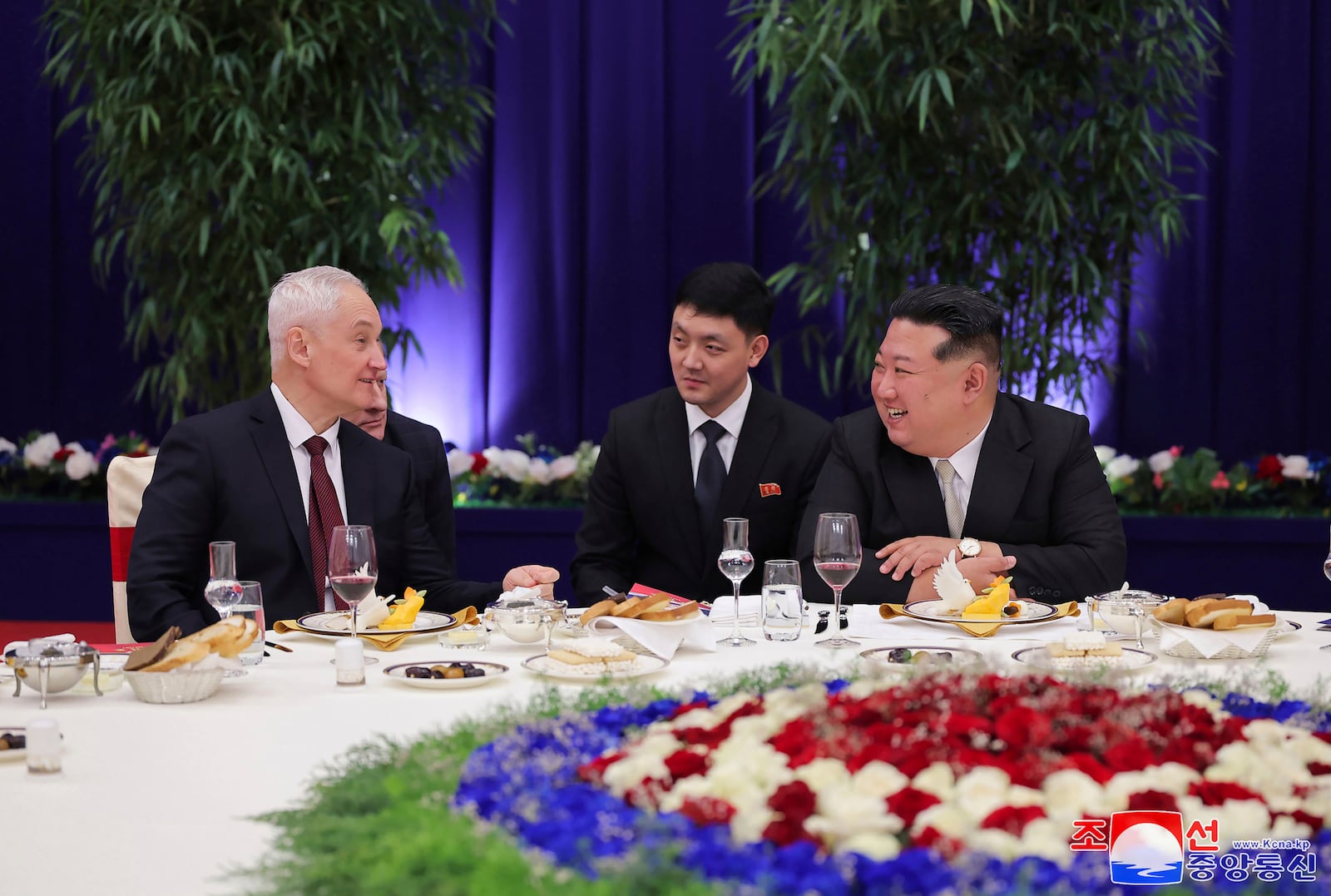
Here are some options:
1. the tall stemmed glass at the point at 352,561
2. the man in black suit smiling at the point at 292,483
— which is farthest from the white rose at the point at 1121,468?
the tall stemmed glass at the point at 352,561

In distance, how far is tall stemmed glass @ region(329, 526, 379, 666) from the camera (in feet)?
7.22

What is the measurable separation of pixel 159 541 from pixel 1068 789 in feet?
6.87

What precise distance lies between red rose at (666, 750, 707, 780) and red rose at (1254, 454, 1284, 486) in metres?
4.58

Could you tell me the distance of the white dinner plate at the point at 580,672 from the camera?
2.00m

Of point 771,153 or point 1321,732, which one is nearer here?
point 1321,732

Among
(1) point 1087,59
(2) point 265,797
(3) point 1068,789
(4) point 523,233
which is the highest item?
(1) point 1087,59

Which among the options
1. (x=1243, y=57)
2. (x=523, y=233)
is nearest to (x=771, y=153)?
(x=523, y=233)

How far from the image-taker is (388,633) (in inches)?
90.2

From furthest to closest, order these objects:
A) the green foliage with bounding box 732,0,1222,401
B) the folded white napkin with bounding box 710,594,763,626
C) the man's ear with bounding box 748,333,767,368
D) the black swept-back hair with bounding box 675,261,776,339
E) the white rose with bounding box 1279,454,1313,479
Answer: the white rose with bounding box 1279,454,1313,479 → the green foliage with bounding box 732,0,1222,401 → the man's ear with bounding box 748,333,767,368 → the black swept-back hair with bounding box 675,261,776,339 → the folded white napkin with bounding box 710,594,763,626

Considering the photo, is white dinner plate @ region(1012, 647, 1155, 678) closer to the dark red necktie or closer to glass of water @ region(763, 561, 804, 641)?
glass of water @ region(763, 561, 804, 641)

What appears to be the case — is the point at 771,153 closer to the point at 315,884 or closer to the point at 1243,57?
the point at 1243,57

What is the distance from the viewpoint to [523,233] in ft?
20.6

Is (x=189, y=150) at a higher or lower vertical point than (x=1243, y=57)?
lower

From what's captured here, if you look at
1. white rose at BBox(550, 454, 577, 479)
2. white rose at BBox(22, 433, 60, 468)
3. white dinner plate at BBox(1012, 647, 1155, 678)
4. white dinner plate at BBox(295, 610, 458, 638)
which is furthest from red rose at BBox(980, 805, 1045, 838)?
white rose at BBox(22, 433, 60, 468)
